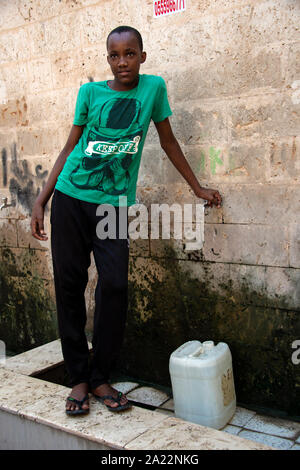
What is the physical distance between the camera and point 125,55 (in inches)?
104

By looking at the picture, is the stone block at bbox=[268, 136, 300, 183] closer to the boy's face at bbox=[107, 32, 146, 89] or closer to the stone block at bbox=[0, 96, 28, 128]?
the boy's face at bbox=[107, 32, 146, 89]

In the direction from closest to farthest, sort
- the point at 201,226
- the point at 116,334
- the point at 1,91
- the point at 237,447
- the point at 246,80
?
the point at 237,447 → the point at 116,334 → the point at 246,80 → the point at 201,226 → the point at 1,91

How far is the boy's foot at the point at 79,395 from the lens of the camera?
2787 millimetres

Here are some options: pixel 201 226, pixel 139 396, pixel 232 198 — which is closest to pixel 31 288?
pixel 139 396

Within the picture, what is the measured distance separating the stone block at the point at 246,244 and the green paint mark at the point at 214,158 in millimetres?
389

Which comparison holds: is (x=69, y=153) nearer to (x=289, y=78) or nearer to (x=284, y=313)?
(x=289, y=78)

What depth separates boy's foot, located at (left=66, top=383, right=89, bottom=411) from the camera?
2.79 metres

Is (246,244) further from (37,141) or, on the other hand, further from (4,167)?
(4,167)

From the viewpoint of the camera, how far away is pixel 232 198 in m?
3.23

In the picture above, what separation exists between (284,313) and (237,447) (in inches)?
40.7

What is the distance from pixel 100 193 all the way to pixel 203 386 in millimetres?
1307

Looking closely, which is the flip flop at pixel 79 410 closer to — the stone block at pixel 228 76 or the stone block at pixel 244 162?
the stone block at pixel 244 162

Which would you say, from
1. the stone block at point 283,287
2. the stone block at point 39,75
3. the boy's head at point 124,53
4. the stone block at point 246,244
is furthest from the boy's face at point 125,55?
the stone block at point 39,75

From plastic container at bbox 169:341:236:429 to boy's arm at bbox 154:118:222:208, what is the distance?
1.01m
